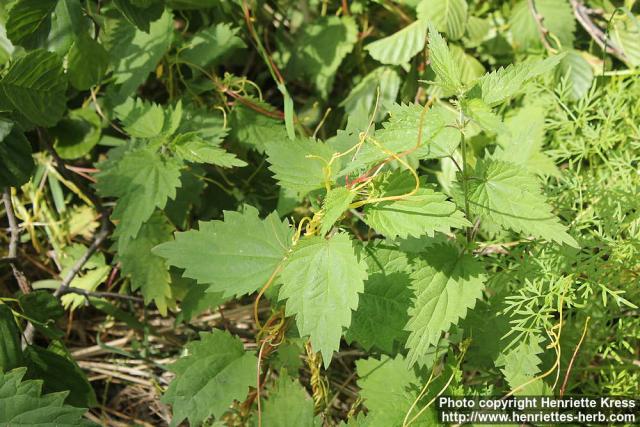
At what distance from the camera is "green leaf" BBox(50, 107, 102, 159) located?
1.69 metres

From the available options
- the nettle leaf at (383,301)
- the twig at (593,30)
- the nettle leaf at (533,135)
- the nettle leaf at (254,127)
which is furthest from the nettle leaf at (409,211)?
the twig at (593,30)

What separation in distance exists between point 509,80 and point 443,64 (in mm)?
113

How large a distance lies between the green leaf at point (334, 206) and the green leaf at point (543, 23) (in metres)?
0.93

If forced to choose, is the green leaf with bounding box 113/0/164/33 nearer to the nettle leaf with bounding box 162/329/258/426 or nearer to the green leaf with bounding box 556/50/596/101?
the nettle leaf with bounding box 162/329/258/426

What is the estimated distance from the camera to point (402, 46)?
1.65m

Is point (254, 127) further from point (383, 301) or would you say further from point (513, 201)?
point (513, 201)

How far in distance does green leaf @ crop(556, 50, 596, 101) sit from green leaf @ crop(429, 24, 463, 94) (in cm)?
69

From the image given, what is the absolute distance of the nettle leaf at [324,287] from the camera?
102 centimetres

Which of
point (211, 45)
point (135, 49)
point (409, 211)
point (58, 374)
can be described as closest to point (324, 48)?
point (211, 45)

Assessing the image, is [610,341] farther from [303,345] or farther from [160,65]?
[160,65]

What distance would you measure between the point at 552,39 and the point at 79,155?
4.36 ft

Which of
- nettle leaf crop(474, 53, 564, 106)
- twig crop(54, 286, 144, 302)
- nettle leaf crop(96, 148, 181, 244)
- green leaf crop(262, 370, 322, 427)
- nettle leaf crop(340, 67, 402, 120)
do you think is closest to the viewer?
nettle leaf crop(474, 53, 564, 106)

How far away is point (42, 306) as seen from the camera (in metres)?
1.32

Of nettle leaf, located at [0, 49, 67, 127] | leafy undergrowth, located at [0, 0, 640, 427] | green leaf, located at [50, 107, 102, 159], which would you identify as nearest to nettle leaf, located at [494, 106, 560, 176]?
leafy undergrowth, located at [0, 0, 640, 427]
